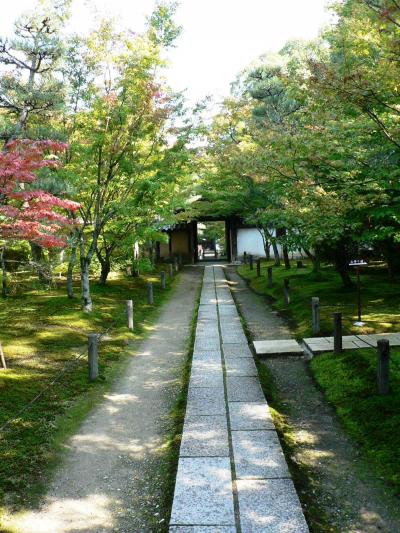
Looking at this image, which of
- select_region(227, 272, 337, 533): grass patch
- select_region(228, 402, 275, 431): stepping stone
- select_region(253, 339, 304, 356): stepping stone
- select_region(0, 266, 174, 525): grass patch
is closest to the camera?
select_region(227, 272, 337, 533): grass patch

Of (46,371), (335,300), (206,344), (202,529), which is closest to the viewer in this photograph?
(202,529)

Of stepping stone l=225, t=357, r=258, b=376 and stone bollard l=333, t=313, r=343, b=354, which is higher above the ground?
stone bollard l=333, t=313, r=343, b=354

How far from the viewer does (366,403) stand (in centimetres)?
716

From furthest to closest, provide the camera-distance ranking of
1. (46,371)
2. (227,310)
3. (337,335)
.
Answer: (227,310) < (337,335) < (46,371)

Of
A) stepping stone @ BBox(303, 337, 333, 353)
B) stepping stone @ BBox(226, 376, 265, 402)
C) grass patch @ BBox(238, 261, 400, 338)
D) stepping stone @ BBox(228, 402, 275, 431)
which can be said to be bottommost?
stepping stone @ BBox(228, 402, 275, 431)

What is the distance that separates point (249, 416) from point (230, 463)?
4.78 ft

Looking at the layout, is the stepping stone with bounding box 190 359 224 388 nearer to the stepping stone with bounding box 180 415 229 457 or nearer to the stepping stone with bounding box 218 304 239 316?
the stepping stone with bounding box 180 415 229 457

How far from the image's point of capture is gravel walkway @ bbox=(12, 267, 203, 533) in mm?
4617

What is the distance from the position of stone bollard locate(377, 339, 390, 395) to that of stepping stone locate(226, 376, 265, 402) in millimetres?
1972

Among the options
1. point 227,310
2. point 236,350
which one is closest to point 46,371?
point 236,350

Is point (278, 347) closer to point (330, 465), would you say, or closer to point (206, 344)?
point (206, 344)

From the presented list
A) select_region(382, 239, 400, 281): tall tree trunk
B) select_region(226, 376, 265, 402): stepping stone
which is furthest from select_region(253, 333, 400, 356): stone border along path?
select_region(382, 239, 400, 281): tall tree trunk

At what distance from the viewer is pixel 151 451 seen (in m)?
6.22

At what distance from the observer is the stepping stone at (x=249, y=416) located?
6.51 meters
